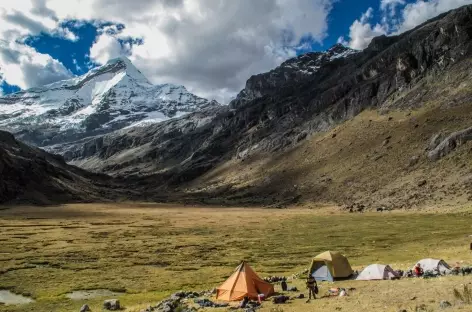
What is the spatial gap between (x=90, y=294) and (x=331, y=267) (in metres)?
23.9

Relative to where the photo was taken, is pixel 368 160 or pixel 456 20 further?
pixel 456 20

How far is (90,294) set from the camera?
141ft

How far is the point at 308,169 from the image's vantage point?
609 feet

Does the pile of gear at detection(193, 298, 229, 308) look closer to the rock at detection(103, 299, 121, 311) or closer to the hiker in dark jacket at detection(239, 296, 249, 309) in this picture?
the hiker in dark jacket at detection(239, 296, 249, 309)

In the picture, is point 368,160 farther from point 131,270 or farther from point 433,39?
point 131,270

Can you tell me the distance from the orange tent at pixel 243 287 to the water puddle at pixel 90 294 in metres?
14.0

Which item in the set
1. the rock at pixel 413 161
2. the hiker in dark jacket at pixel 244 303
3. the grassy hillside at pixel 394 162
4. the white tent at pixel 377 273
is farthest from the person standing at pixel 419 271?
the rock at pixel 413 161

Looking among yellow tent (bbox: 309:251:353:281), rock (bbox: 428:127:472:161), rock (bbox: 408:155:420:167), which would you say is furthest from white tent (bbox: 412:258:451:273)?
rock (bbox: 408:155:420:167)

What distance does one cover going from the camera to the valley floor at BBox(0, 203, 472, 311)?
31873mm

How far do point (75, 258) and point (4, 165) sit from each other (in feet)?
505

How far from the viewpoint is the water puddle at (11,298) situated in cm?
4078

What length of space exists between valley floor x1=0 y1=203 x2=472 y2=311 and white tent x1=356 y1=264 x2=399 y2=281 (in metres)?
1.39

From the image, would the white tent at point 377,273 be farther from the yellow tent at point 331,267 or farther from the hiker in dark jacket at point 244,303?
the hiker in dark jacket at point 244,303

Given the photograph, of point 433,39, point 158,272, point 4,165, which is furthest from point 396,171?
point 4,165
